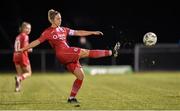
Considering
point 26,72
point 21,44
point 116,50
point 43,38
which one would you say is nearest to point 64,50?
point 43,38

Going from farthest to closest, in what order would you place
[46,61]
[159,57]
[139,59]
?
[46,61], [159,57], [139,59]

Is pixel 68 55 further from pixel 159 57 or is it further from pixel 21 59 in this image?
pixel 159 57

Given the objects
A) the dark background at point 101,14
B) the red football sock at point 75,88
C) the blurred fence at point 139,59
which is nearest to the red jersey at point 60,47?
the red football sock at point 75,88

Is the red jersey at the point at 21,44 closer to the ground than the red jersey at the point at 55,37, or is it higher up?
closer to the ground

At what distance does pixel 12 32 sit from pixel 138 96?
20155 millimetres

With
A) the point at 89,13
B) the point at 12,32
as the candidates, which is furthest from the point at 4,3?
the point at 89,13

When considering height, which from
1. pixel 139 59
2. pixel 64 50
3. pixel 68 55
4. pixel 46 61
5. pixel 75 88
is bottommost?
pixel 46 61

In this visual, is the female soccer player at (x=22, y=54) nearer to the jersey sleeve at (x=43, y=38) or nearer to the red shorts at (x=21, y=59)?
the red shorts at (x=21, y=59)

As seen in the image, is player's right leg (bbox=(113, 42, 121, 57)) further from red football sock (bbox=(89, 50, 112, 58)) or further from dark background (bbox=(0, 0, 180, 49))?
dark background (bbox=(0, 0, 180, 49))

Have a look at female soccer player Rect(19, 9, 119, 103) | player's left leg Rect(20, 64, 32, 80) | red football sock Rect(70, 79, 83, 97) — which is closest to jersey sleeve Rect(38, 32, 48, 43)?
female soccer player Rect(19, 9, 119, 103)

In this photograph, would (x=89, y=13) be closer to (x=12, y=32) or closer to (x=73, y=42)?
(x=73, y=42)

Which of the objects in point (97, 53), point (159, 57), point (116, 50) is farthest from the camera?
point (159, 57)

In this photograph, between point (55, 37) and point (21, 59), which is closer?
point (55, 37)

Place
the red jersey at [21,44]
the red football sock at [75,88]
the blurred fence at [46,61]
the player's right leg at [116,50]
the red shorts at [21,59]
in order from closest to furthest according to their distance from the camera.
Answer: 1. the red football sock at [75,88]
2. the player's right leg at [116,50]
3. the red jersey at [21,44]
4. the red shorts at [21,59]
5. the blurred fence at [46,61]
